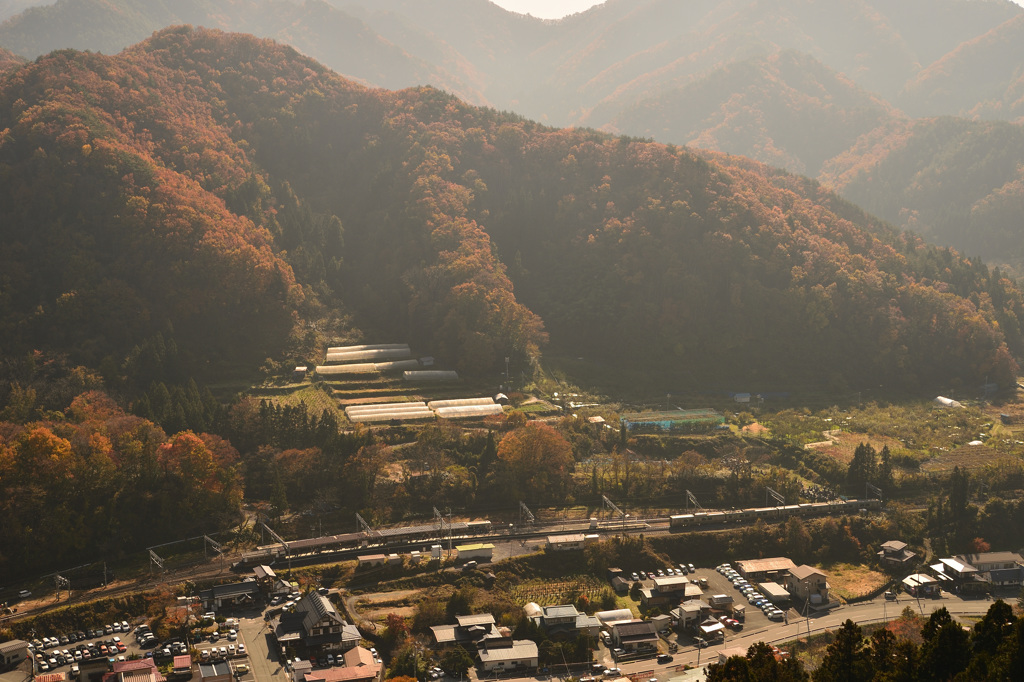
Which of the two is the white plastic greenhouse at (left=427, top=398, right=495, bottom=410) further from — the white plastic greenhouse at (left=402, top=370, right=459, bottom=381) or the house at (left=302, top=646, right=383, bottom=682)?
the house at (left=302, top=646, right=383, bottom=682)

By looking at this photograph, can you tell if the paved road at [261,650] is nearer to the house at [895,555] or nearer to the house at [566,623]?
the house at [566,623]

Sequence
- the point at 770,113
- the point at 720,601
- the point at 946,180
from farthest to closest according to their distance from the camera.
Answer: the point at 770,113 → the point at 946,180 → the point at 720,601

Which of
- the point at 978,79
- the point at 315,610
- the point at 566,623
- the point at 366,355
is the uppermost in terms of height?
the point at 978,79

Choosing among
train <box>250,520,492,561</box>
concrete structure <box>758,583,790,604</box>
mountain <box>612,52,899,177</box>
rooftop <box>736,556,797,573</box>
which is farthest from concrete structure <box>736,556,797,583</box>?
mountain <box>612,52,899,177</box>

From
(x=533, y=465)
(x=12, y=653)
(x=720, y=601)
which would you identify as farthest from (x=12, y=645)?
(x=720, y=601)

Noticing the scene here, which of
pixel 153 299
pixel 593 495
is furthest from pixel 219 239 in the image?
pixel 593 495

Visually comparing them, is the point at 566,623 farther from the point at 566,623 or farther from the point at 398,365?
the point at 398,365
